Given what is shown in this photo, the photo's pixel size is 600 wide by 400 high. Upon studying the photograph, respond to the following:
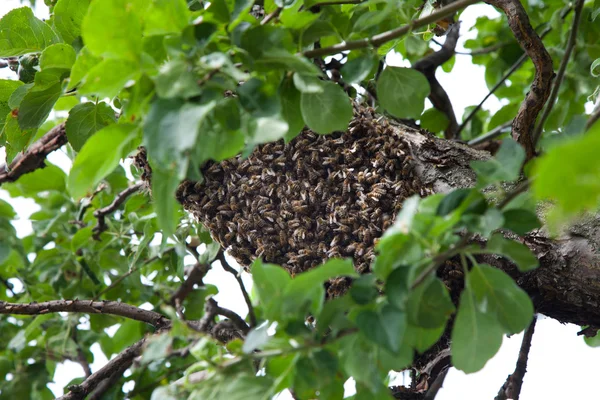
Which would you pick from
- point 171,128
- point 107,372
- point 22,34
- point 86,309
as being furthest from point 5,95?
point 171,128

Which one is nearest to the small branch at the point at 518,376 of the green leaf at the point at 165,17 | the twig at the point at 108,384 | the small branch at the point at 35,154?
the twig at the point at 108,384

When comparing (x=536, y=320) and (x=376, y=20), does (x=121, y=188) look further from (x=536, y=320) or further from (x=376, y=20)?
(x=376, y=20)

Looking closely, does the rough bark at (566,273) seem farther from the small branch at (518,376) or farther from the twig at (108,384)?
the twig at (108,384)

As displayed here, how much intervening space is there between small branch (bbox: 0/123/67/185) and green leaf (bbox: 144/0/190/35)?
1012mm

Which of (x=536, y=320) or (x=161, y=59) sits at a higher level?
(x=161, y=59)

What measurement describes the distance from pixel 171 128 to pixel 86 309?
2.97 feet

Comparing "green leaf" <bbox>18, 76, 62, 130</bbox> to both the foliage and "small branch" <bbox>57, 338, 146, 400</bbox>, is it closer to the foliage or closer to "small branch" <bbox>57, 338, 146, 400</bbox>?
the foliage

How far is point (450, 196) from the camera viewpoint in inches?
22.4

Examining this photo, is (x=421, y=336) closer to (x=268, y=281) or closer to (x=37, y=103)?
(x=268, y=281)

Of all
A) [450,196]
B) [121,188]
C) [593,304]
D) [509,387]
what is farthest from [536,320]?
[121,188]

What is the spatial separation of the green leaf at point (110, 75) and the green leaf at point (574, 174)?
0.38 m

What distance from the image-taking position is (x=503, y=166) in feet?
1.88

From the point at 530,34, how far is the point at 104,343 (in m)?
1.52

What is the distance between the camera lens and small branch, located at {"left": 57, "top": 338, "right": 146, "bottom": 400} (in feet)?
4.15
